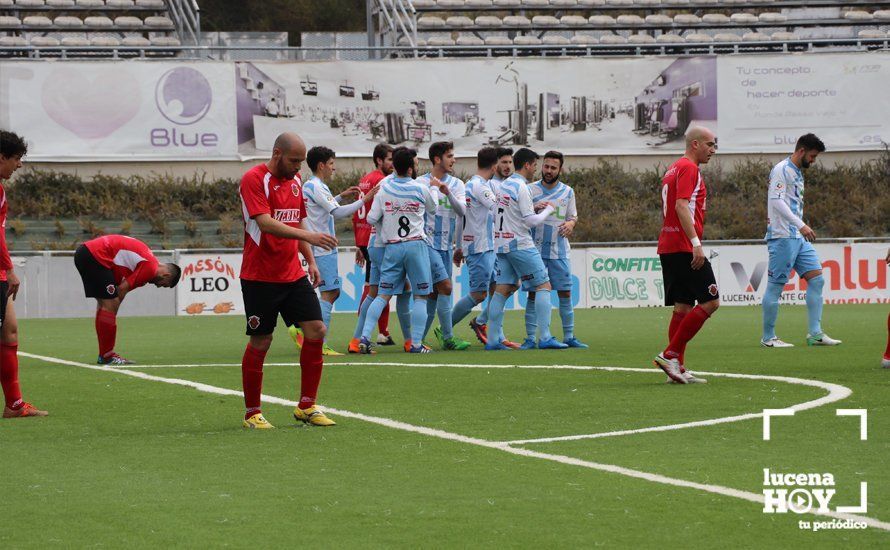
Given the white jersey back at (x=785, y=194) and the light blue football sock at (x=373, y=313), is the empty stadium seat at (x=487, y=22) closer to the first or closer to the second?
the white jersey back at (x=785, y=194)

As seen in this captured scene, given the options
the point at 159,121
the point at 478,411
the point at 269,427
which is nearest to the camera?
the point at 269,427

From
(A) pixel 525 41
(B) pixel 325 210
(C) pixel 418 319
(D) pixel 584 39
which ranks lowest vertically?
(C) pixel 418 319

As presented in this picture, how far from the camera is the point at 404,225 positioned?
561 inches

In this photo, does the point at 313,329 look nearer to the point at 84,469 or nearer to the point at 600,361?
the point at 84,469

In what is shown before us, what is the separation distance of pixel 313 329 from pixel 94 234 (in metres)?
24.4

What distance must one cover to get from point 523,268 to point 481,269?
0.90 m

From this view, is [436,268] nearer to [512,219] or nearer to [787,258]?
[512,219]

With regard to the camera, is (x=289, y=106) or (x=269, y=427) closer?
(x=269, y=427)

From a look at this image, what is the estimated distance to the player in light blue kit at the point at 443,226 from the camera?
14602 mm

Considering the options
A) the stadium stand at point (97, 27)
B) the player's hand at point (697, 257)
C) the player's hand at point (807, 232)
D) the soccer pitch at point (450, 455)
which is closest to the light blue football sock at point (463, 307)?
the soccer pitch at point (450, 455)

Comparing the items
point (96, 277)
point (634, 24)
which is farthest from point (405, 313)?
point (634, 24)

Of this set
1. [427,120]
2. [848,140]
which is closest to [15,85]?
[427,120]

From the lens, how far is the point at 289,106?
3441 cm

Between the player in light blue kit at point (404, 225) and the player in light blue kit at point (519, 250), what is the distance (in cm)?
96
